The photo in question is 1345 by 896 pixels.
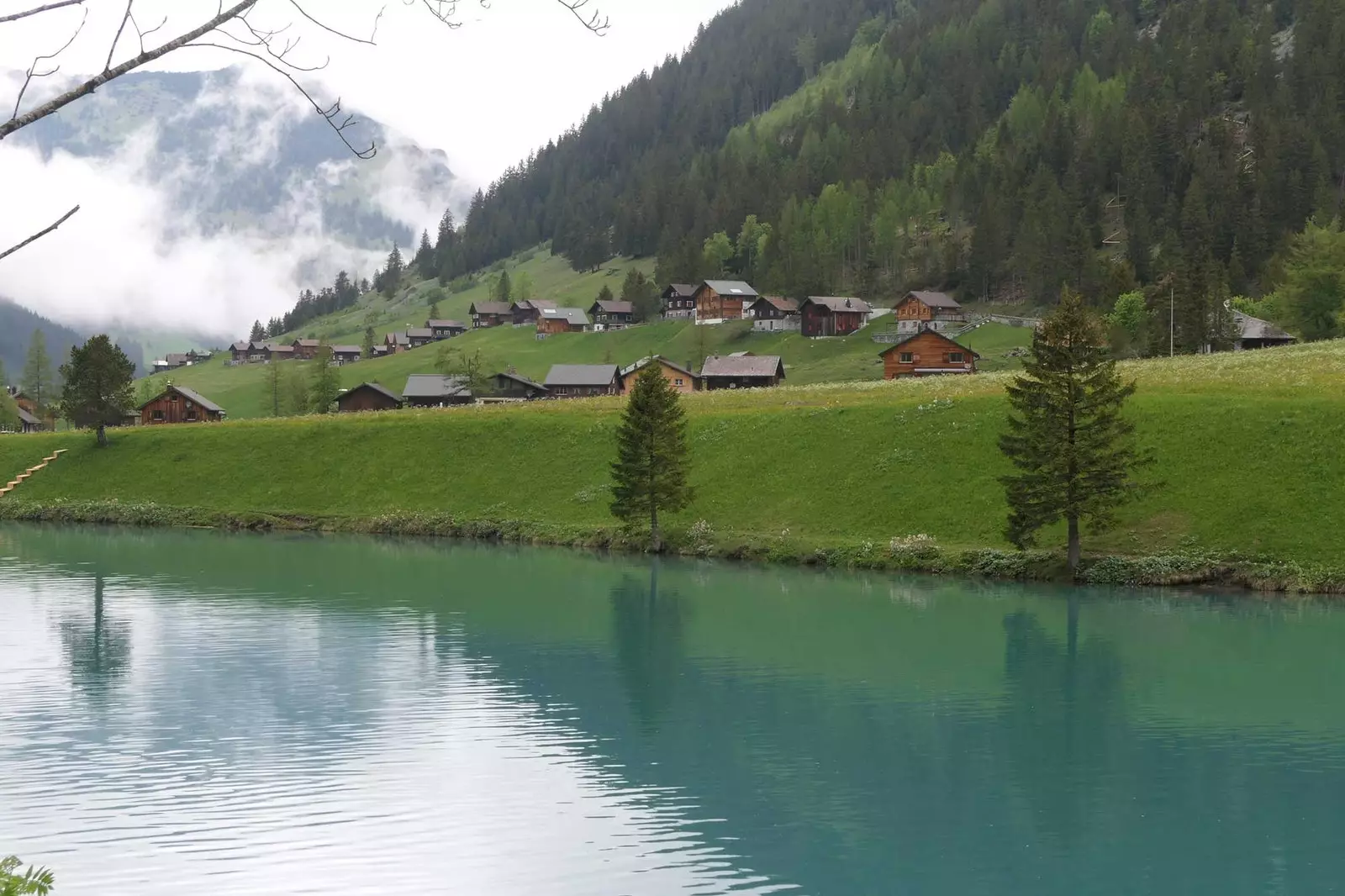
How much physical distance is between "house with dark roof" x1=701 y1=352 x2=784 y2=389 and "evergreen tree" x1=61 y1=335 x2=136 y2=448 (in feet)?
215

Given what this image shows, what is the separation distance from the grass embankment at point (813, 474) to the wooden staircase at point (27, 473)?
66.2 inches

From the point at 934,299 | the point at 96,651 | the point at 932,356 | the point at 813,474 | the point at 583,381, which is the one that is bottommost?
the point at 96,651

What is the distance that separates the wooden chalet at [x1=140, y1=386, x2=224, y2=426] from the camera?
483ft

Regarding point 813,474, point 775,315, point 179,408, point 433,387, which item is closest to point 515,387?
point 433,387

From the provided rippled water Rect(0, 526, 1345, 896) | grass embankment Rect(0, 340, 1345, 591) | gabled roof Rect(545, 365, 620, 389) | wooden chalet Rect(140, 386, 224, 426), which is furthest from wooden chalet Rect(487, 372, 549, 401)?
rippled water Rect(0, 526, 1345, 896)

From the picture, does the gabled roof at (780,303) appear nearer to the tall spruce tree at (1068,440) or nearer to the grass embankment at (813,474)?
the grass embankment at (813,474)

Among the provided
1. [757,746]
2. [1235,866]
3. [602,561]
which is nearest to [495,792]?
[757,746]

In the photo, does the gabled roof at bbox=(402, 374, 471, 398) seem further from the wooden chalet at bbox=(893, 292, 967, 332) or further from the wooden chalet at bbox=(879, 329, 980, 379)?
the wooden chalet at bbox=(893, 292, 967, 332)

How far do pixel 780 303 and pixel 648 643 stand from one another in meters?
148

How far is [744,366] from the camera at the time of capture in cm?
14562

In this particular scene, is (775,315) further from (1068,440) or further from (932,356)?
(1068,440)

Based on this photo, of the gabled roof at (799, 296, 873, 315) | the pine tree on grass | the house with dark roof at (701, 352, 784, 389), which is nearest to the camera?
the pine tree on grass

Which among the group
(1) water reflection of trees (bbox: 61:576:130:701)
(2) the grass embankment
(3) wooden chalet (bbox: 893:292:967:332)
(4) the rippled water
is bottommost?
(4) the rippled water

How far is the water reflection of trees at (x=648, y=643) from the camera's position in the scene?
38062 millimetres
